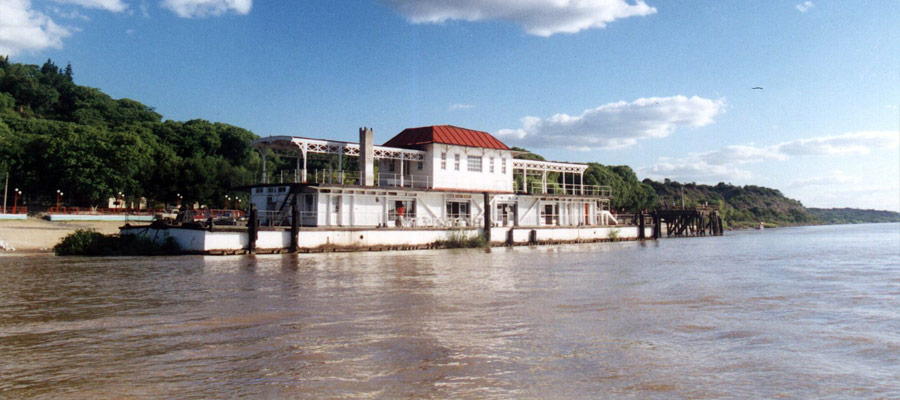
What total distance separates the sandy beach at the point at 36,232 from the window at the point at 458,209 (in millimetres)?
22506

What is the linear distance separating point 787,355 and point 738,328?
2.20 m

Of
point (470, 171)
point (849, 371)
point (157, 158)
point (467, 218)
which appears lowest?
point (849, 371)

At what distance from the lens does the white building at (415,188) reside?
33.0m

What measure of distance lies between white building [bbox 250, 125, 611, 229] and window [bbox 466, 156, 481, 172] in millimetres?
69

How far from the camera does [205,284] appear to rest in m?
17.2

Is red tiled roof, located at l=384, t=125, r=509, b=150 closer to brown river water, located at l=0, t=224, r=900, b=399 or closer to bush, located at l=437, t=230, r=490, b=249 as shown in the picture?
bush, located at l=437, t=230, r=490, b=249

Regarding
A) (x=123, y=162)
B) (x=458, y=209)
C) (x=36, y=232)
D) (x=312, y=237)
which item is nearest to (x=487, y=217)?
(x=458, y=209)

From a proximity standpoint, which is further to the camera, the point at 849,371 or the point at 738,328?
the point at 738,328

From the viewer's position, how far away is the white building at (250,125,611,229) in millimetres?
32969

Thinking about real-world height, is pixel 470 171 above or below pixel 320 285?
above

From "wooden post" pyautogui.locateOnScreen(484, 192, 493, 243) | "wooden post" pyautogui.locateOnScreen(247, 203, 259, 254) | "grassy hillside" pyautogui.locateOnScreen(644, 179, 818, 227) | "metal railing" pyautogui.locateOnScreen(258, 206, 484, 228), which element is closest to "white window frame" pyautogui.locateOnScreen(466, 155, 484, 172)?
"wooden post" pyautogui.locateOnScreen(484, 192, 493, 243)

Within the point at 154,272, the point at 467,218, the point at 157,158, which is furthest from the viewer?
the point at 157,158

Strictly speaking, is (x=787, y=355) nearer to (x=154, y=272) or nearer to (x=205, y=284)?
(x=205, y=284)

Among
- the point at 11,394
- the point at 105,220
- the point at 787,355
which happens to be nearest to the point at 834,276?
the point at 787,355
